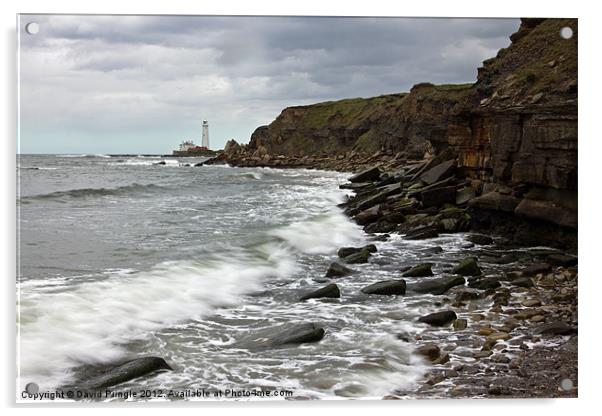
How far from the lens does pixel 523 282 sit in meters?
6.39

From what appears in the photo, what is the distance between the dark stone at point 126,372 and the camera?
3.95 meters

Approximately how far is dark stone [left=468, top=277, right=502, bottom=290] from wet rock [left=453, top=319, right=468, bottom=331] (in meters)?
1.31

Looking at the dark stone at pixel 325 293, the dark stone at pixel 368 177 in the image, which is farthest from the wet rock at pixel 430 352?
the dark stone at pixel 368 177

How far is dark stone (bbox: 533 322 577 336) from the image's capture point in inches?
186

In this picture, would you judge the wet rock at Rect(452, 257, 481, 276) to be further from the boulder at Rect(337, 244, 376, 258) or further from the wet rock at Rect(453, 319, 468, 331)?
the wet rock at Rect(453, 319, 468, 331)

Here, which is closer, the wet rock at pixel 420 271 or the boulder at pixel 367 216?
the wet rock at pixel 420 271

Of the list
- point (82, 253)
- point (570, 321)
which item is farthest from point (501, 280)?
point (82, 253)

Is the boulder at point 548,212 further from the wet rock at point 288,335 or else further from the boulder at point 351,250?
the wet rock at point 288,335

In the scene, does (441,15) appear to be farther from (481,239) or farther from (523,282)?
(481,239)

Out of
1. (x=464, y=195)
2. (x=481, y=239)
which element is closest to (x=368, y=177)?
(x=464, y=195)

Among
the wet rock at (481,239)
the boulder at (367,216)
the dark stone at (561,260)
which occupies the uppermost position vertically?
the boulder at (367,216)

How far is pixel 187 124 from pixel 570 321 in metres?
3.97

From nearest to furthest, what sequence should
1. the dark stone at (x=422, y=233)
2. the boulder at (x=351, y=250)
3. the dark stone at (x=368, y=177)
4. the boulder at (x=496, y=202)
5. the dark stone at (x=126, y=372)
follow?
the dark stone at (x=126, y=372)
the boulder at (x=351, y=250)
the boulder at (x=496, y=202)
the dark stone at (x=422, y=233)
the dark stone at (x=368, y=177)

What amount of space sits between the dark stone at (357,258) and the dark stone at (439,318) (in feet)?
8.80
